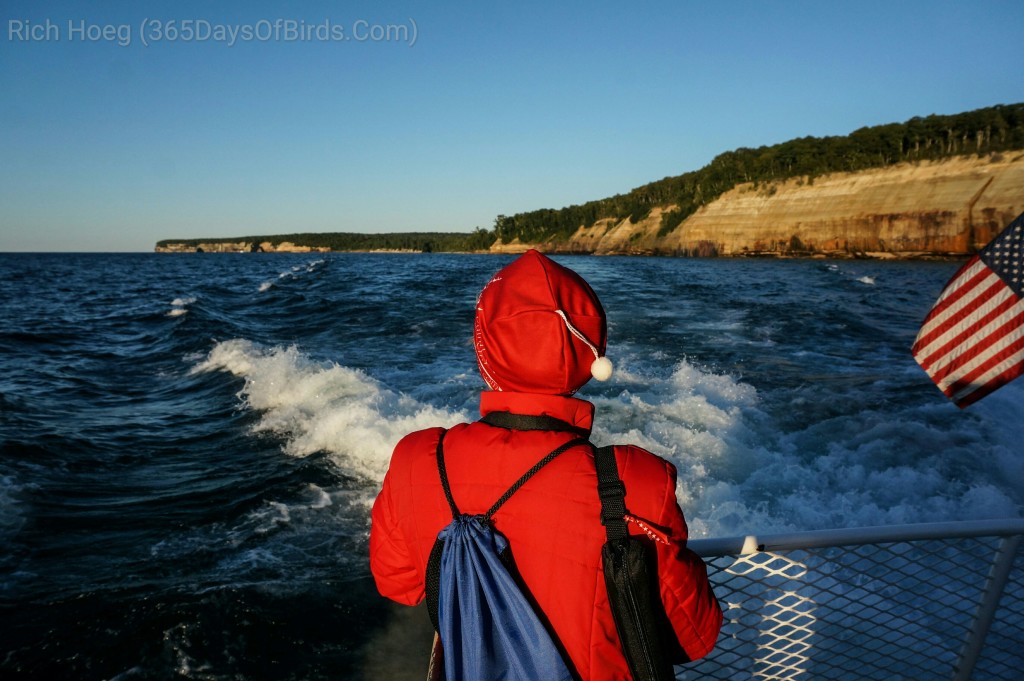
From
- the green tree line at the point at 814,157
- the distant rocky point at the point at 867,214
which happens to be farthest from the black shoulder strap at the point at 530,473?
the green tree line at the point at 814,157

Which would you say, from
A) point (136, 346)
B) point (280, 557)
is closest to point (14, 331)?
point (136, 346)

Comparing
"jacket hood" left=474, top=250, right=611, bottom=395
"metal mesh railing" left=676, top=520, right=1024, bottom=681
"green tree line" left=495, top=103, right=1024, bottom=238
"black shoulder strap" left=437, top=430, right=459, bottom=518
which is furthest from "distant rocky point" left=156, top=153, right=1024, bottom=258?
"black shoulder strap" left=437, top=430, right=459, bottom=518

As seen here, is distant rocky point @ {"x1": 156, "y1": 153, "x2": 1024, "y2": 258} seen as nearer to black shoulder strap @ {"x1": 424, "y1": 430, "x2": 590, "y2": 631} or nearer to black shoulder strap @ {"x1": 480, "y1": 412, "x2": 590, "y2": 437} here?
black shoulder strap @ {"x1": 480, "y1": 412, "x2": 590, "y2": 437}

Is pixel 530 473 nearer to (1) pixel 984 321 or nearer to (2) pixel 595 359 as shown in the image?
(2) pixel 595 359

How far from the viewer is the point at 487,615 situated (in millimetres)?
1424

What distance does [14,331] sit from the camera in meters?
17.4

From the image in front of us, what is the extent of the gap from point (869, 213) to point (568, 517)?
71.2m

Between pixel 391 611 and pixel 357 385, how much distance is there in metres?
5.80

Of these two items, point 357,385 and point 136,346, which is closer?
point 357,385

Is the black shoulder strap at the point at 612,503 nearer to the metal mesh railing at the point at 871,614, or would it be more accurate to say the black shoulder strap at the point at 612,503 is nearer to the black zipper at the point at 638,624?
the black zipper at the point at 638,624

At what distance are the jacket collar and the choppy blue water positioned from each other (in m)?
3.12

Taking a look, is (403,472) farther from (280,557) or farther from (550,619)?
(280,557)

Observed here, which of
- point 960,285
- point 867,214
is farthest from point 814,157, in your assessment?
point 960,285

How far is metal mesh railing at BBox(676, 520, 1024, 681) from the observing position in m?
1.94
